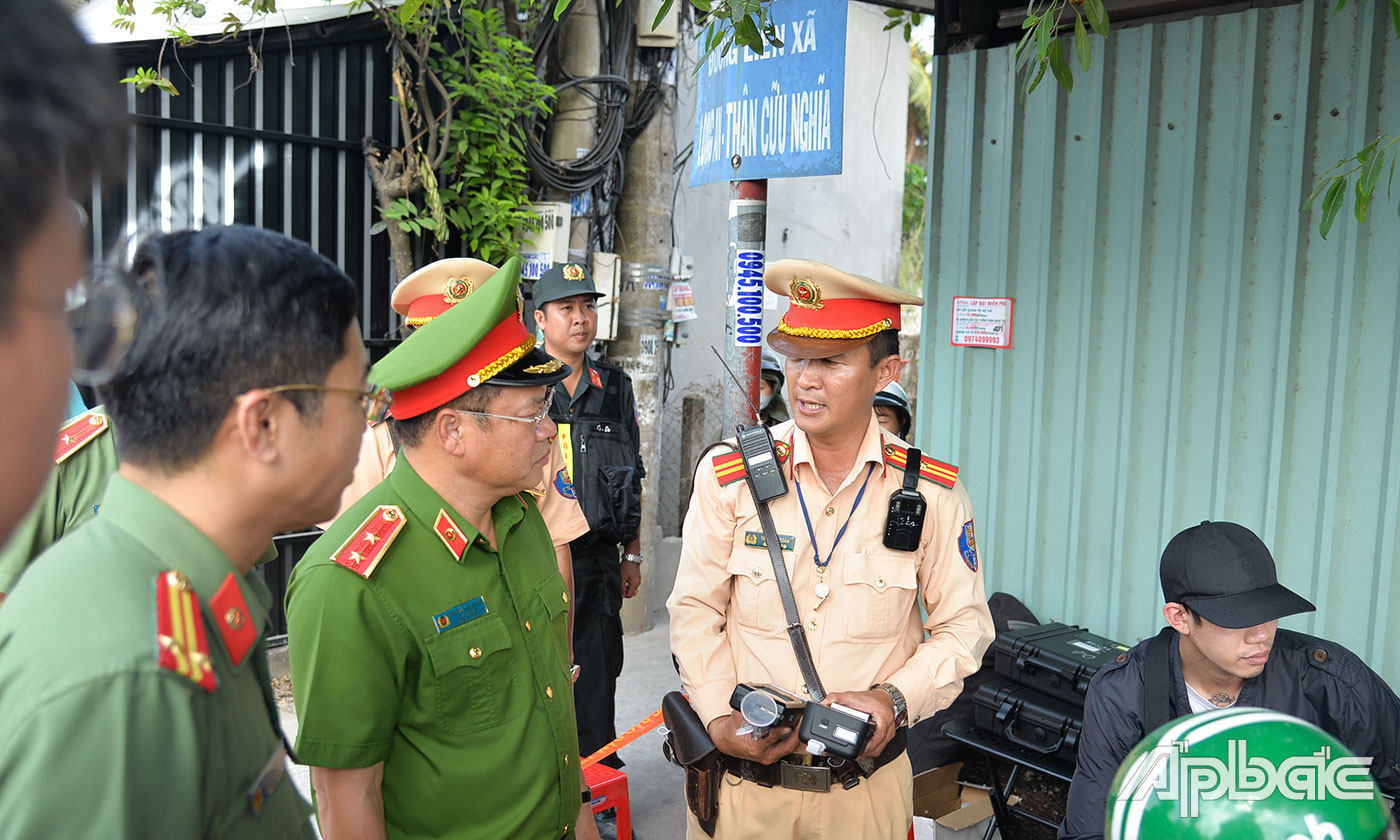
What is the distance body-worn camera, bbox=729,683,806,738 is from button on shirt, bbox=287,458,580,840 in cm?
43

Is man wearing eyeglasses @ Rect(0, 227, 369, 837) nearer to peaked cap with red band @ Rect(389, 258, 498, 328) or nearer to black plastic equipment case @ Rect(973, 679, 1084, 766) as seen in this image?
black plastic equipment case @ Rect(973, 679, 1084, 766)

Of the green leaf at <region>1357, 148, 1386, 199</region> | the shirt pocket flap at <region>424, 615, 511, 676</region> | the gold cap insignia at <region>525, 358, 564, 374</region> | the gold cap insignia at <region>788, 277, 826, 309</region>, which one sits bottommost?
the shirt pocket flap at <region>424, 615, 511, 676</region>

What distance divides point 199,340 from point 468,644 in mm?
923

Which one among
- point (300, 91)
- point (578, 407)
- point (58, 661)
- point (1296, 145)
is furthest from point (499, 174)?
point (58, 661)

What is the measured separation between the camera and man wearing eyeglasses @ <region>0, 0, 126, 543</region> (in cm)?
67

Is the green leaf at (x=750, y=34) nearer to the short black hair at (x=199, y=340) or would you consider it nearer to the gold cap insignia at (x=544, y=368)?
the gold cap insignia at (x=544, y=368)

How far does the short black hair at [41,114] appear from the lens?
666mm

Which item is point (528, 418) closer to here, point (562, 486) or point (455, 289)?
point (562, 486)

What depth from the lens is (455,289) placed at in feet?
14.2

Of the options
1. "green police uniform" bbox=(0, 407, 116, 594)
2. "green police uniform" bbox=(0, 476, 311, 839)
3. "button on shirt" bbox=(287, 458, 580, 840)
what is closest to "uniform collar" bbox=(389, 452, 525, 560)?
"button on shirt" bbox=(287, 458, 580, 840)

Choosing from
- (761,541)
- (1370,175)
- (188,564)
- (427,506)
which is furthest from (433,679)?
(1370,175)

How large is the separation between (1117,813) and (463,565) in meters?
Result: 1.26

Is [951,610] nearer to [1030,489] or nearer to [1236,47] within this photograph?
[1030,489]

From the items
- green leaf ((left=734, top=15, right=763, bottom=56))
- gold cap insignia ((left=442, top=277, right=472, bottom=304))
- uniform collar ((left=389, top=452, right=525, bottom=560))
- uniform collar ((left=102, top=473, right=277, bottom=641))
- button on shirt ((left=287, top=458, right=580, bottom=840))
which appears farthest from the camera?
gold cap insignia ((left=442, top=277, right=472, bottom=304))
